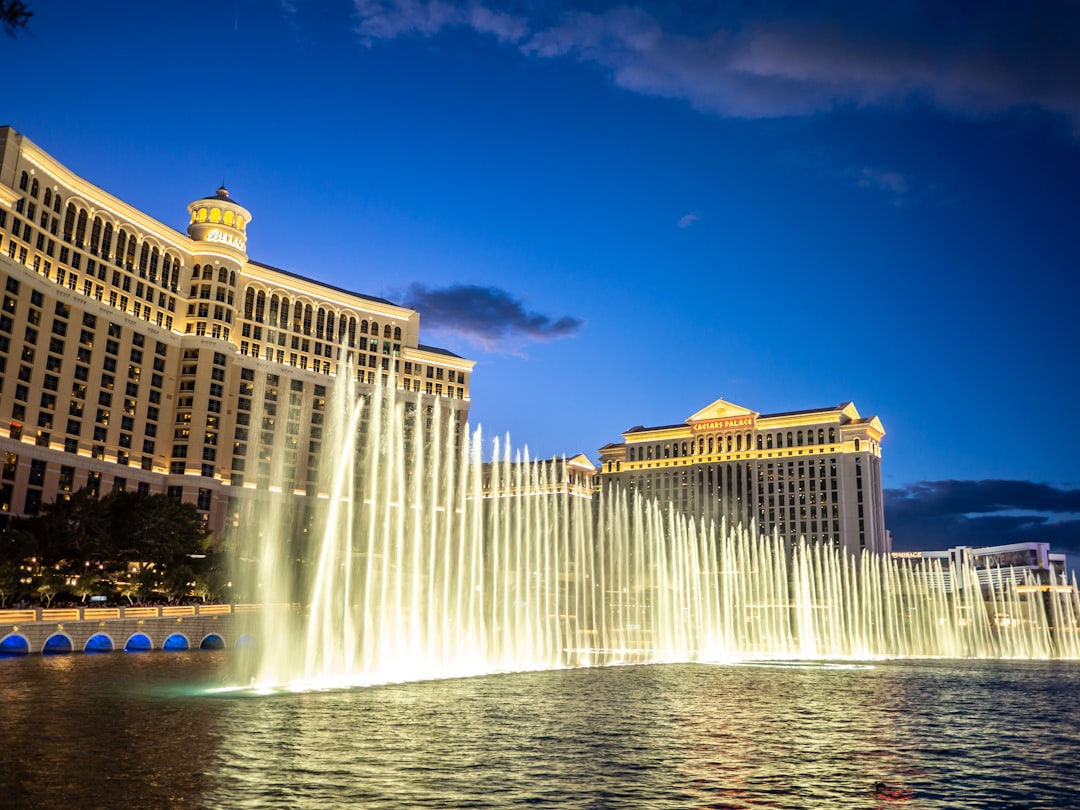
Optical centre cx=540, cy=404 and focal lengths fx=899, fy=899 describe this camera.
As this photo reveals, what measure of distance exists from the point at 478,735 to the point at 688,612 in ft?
226

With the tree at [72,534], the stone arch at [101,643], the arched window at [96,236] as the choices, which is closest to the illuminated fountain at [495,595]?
the stone arch at [101,643]

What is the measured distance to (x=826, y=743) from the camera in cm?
2428

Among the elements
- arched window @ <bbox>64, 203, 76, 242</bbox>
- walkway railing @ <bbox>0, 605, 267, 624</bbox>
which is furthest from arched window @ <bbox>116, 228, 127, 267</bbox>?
walkway railing @ <bbox>0, 605, 267, 624</bbox>

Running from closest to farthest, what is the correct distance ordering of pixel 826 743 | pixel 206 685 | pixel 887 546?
pixel 826 743 → pixel 206 685 → pixel 887 546

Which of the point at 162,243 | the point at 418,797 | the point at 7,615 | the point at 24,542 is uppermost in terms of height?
A: the point at 162,243

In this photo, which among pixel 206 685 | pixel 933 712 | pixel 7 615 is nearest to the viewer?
pixel 933 712

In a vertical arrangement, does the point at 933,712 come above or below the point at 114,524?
below

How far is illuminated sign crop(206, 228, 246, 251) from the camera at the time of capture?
114500 mm

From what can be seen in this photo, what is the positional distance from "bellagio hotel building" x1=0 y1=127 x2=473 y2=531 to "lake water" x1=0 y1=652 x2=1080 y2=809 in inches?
1812

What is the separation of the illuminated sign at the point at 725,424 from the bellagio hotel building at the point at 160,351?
159 feet

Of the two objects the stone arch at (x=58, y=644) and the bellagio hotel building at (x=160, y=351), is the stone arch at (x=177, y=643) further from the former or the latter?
the bellagio hotel building at (x=160, y=351)

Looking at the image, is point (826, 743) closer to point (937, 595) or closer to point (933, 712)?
point (933, 712)

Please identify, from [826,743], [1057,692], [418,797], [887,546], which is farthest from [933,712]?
[887,546]

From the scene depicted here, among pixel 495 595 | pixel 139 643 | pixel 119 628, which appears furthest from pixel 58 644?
pixel 495 595
